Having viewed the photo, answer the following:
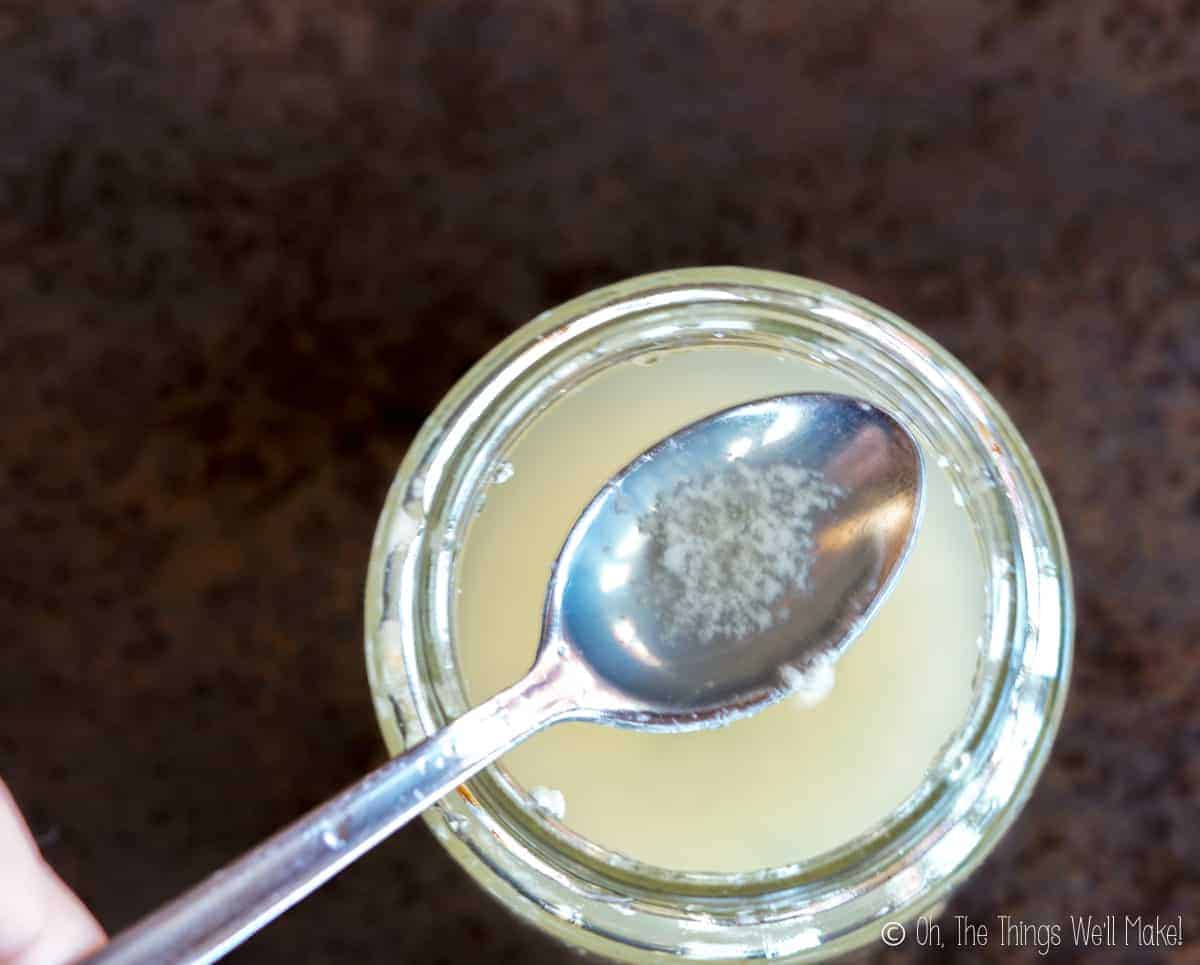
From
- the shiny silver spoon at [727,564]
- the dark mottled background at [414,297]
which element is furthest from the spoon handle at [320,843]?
the dark mottled background at [414,297]

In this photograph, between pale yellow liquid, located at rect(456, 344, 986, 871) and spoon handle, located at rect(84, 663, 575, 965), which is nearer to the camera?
spoon handle, located at rect(84, 663, 575, 965)

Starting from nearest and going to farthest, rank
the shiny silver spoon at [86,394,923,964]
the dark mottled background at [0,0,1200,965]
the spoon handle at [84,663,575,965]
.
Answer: the spoon handle at [84,663,575,965] < the shiny silver spoon at [86,394,923,964] < the dark mottled background at [0,0,1200,965]

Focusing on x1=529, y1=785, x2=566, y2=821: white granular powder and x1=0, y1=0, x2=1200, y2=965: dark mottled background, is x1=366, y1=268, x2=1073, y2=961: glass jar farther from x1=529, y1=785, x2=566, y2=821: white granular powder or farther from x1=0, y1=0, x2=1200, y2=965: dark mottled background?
x1=0, y1=0, x2=1200, y2=965: dark mottled background

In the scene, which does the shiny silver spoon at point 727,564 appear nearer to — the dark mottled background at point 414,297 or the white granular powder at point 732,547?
the white granular powder at point 732,547

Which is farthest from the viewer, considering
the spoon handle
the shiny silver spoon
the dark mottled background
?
the dark mottled background

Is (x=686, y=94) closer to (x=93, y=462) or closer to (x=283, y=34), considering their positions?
(x=283, y=34)

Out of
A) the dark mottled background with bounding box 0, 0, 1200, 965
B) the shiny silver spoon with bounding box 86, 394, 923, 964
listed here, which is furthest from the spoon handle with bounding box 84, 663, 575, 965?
the dark mottled background with bounding box 0, 0, 1200, 965
